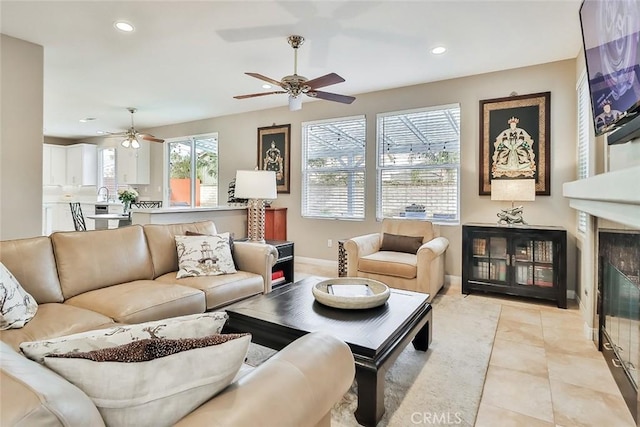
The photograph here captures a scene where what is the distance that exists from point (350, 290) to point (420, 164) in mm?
2902

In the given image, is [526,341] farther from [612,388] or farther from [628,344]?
[628,344]

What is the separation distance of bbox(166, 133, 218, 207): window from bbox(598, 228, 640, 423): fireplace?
6.18 meters

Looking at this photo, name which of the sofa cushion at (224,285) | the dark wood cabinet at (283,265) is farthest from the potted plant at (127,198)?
the sofa cushion at (224,285)

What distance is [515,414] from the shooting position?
70.8 inches

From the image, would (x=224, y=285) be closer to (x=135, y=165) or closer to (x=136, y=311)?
(x=136, y=311)

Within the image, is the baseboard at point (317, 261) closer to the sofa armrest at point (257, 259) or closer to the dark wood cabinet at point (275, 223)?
the dark wood cabinet at point (275, 223)

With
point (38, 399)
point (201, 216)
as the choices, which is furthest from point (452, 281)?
point (38, 399)

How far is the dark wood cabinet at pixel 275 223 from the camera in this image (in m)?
5.71

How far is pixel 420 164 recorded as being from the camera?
475cm

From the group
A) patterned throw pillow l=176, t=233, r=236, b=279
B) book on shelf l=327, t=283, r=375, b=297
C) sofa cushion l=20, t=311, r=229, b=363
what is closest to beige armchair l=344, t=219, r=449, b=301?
book on shelf l=327, t=283, r=375, b=297

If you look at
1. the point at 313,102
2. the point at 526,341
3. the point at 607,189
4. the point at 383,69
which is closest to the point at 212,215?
the point at 313,102

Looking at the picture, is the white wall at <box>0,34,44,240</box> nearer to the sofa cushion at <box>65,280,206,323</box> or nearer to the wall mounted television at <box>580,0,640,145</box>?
the sofa cushion at <box>65,280,206,323</box>

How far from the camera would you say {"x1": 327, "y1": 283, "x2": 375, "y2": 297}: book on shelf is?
2301mm

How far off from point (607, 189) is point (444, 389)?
1.36m
